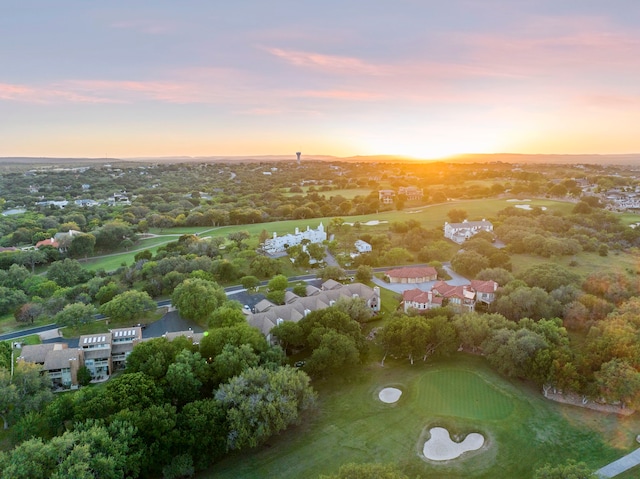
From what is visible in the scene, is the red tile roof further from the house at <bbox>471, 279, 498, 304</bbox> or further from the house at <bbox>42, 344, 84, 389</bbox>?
the house at <bbox>42, 344, 84, 389</bbox>

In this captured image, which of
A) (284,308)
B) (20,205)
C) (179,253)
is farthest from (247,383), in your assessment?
(20,205)

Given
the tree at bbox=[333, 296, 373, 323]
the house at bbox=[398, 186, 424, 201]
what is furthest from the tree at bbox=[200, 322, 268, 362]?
the house at bbox=[398, 186, 424, 201]

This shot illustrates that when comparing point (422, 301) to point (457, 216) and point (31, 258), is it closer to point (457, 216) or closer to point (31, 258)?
point (457, 216)

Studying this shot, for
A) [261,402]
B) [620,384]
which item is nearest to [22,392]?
[261,402]

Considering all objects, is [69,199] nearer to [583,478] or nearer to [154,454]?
[154,454]

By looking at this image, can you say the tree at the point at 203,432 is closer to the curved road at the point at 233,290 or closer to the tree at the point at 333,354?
the tree at the point at 333,354

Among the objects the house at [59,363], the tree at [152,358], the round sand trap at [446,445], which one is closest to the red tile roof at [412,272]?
the round sand trap at [446,445]

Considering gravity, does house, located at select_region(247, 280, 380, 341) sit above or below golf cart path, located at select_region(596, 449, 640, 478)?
above
